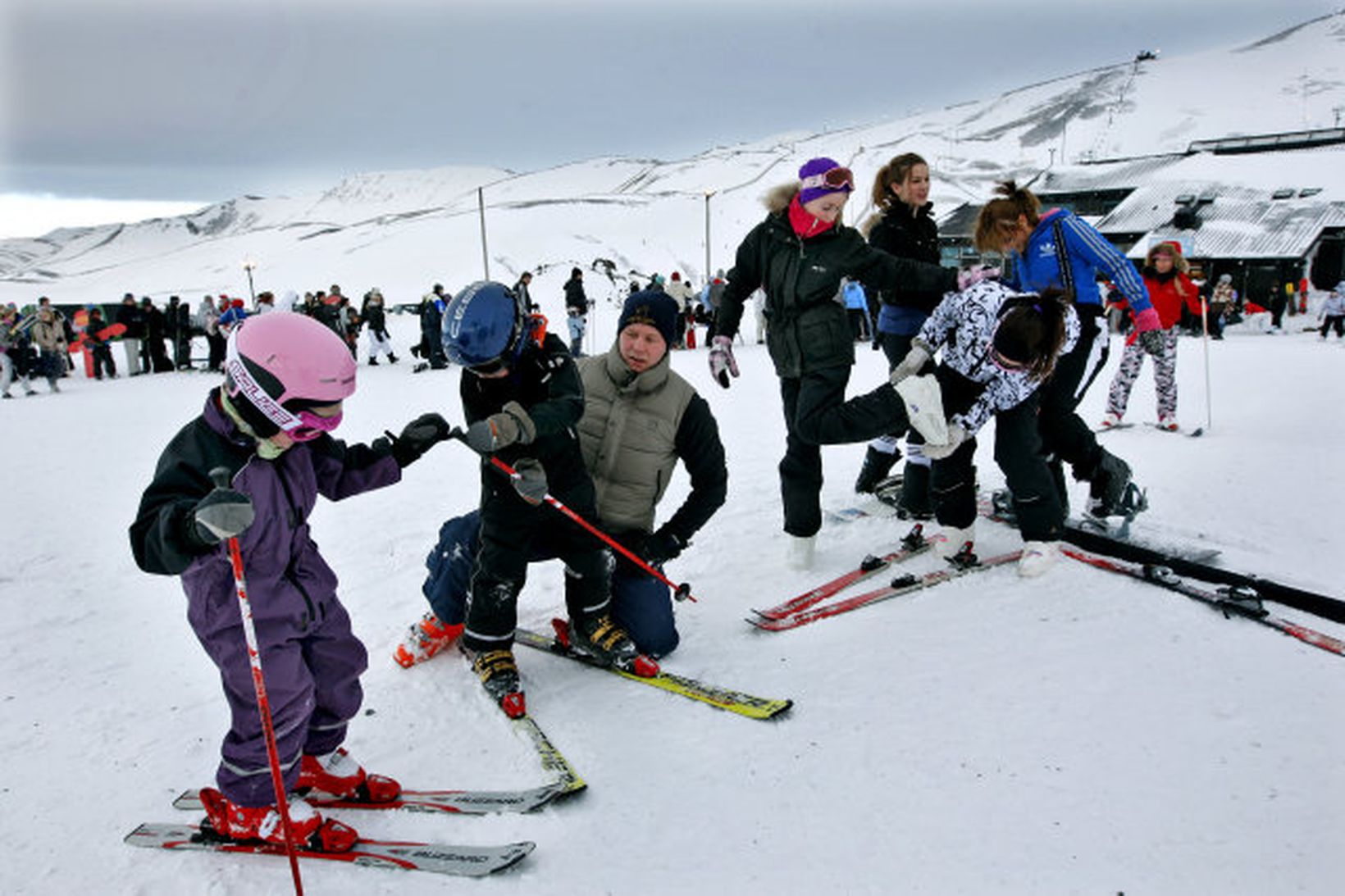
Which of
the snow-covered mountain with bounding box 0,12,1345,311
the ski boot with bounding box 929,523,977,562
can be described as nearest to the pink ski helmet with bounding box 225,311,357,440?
the ski boot with bounding box 929,523,977,562

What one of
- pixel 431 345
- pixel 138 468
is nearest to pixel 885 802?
pixel 138 468

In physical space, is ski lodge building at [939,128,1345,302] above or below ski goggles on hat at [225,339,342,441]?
above

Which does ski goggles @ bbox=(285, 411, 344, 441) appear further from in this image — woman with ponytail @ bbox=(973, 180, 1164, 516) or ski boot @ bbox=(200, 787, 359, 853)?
woman with ponytail @ bbox=(973, 180, 1164, 516)

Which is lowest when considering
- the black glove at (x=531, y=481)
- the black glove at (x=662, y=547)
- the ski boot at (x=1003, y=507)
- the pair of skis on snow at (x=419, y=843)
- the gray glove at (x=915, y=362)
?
the pair of skis on snow at (x=419, y=843)

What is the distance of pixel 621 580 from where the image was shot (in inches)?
130

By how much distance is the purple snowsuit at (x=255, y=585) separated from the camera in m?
1.97

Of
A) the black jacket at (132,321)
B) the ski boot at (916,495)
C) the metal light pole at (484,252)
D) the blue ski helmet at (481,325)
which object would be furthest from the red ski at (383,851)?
the metal light pole at (484,252)

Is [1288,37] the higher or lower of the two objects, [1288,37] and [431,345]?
the higher

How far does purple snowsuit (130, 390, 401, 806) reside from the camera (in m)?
1.97

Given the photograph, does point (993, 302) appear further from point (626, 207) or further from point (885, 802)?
point (626, 207)

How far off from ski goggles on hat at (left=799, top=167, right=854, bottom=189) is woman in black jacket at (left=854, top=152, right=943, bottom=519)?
727mm

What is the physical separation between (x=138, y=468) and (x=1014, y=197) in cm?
801

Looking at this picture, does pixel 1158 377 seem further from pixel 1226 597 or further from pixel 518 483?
pixel 518 483

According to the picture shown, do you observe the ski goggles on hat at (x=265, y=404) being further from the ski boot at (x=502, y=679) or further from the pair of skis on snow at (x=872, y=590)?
the pair of skis on snow at (x=872, y=590)
